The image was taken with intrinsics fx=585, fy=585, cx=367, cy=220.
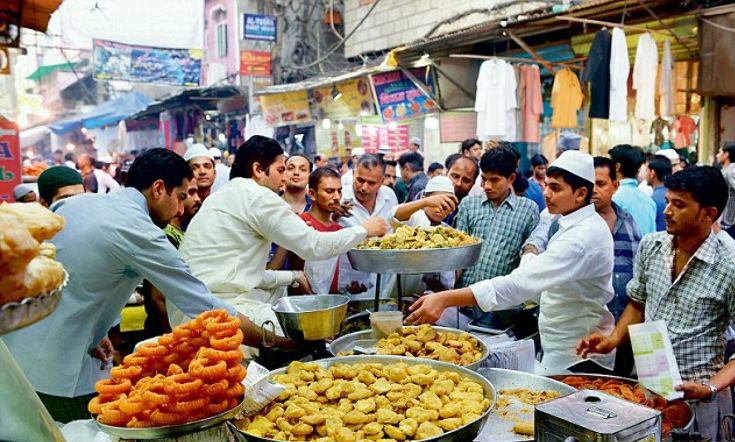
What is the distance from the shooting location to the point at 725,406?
298cm

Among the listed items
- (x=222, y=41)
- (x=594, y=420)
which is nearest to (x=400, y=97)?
(x=594, y=420)

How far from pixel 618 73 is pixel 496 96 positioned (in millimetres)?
1999

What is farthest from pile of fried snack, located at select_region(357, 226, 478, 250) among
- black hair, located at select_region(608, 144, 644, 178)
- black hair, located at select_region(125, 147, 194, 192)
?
black hair, located at select_region(608, 144, 644, 178)

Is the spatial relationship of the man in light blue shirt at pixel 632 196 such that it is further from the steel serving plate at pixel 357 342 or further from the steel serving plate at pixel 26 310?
the steel serving plate at pixel 26 310

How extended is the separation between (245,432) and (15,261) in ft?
3.44

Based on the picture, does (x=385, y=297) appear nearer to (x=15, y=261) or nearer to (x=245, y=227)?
(x=245, y=227)

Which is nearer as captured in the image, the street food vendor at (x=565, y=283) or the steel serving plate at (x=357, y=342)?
the steel serving plate at (x=357, y=342)

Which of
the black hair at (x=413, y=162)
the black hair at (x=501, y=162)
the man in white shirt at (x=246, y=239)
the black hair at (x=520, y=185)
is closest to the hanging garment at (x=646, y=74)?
the black hair at (x=520, y=185)

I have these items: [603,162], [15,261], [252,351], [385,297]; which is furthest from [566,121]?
[15,261]

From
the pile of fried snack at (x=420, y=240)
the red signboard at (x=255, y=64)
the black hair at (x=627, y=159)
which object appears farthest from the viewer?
the red signboard at (x=255, y=64)

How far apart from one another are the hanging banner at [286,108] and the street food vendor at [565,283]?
1284 centimetres

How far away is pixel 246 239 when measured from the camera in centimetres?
363

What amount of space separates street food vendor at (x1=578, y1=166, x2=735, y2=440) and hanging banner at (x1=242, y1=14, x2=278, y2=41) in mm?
14955

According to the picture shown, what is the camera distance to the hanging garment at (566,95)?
8.71 metres
